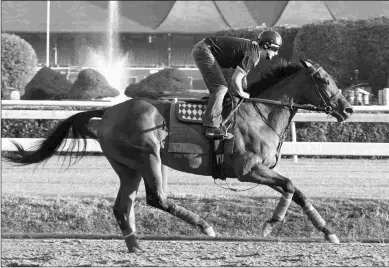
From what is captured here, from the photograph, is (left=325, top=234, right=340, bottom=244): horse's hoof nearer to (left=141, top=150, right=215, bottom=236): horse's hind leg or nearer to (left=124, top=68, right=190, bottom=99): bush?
(left=141, top=150, right=215, bottom=236): horse's hind leg

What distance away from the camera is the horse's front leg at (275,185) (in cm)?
789

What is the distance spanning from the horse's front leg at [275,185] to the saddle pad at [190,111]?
0.64 m

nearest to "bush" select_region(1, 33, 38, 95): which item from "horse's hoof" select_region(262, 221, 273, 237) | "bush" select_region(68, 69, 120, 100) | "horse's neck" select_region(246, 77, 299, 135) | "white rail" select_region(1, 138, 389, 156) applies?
"bush" select_region(68, 69, 120, 100)

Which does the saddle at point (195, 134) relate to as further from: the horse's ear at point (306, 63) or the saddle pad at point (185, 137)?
the horse's ear at point (306, 63)

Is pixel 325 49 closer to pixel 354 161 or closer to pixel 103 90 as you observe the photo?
pixel 103 90

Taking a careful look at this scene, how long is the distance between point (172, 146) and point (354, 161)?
293 inches

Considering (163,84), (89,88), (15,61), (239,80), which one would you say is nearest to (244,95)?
(239,80)

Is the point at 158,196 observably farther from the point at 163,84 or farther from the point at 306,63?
the point at 163,84

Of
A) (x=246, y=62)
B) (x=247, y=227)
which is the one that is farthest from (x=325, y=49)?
(x=246, y=62)

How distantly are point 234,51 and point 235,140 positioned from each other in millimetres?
752

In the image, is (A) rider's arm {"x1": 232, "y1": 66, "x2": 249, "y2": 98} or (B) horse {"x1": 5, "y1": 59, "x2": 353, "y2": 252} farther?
(A) rider's arm {"x1": 232, "y1": 66, "x2": 249, "y2": 98}

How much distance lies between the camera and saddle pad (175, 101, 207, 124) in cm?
816

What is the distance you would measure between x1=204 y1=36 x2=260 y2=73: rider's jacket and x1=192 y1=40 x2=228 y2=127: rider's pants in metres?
0.07

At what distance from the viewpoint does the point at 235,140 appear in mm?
8117
